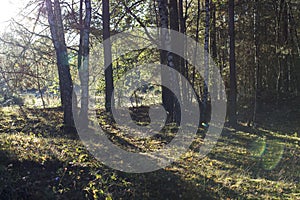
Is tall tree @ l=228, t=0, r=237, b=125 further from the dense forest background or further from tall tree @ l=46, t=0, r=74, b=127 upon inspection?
tall tree @ l=46, t=0, r=74, b=127

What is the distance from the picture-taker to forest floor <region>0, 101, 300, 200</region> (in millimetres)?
4309

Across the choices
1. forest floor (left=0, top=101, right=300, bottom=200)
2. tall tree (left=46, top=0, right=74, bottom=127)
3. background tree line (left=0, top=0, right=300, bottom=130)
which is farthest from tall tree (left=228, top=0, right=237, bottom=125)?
tall tree (left=46, top=0, right=74, bottom=127)

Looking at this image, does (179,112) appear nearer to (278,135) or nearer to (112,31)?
(278,135)

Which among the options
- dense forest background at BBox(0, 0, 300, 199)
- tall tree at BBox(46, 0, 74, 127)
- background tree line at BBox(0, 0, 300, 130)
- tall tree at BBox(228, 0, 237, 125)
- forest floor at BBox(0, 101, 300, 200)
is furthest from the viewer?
tall tree at BBox(228, 0, 237, 125)

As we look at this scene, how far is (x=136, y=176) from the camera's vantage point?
4.85 m

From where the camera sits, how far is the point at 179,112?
10.6 metres

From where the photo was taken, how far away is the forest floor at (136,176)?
4309mm

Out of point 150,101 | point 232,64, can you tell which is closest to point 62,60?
point 232,64

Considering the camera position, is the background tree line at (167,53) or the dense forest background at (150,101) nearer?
the dense forest background at (150,101)

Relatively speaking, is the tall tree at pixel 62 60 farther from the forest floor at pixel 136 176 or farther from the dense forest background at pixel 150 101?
the forest floor at pixel 136 176

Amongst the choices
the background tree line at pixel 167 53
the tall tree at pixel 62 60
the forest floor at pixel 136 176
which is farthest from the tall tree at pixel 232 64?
the tall tree at pixel 62 60

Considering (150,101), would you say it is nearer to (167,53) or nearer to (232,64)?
(232,64)

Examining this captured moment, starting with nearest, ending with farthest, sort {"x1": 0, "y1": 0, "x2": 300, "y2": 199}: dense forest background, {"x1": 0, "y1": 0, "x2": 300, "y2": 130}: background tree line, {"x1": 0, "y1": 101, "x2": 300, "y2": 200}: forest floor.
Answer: {"x1": 0, "y1": 101, "x2": 300, "y2": 200}: forest floor → {"x1": 0, "y1": 0, "x2": 300, "y2": 199}: dense forest background → {"x1": 0, "y1": 0, "x2": 300, "y2": 130}: background tree line

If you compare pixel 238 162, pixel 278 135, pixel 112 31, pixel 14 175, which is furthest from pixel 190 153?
pixel 112 31
